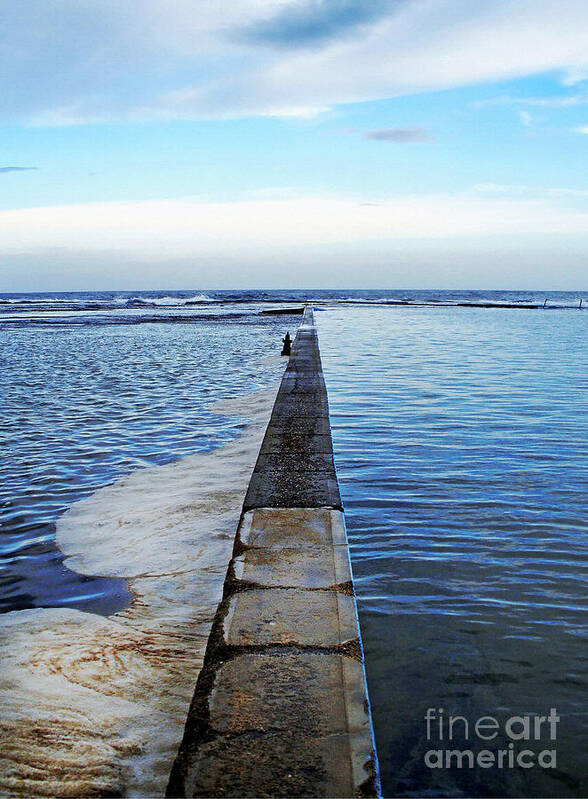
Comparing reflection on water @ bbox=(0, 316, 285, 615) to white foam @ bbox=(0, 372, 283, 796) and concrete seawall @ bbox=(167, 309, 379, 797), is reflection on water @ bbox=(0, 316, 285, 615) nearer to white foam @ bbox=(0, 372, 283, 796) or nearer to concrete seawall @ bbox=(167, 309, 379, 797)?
white foam @ bbox=(0, 372, 283, 796)

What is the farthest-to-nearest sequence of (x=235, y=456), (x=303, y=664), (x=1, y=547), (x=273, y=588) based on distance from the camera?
(x=235, y=456)
(x=1, y=547)
(x=273, y=588)
(x=303, y=664)

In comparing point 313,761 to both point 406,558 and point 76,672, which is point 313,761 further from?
point 406,558

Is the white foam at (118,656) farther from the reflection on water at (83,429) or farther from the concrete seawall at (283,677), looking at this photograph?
the concrete seawall at (283,677)

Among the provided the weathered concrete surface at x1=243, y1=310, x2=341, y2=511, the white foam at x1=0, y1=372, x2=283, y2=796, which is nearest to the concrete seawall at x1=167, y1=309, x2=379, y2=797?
the weathered concrete surface at x1=243, y1=310, x2=341, y2=511

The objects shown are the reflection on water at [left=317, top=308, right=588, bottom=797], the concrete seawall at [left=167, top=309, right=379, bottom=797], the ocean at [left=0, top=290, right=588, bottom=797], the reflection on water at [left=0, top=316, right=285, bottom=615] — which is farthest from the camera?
the reflection on water at [left=0, top=316, right=285, bottom=615]

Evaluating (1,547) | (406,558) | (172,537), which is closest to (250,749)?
(406,558)

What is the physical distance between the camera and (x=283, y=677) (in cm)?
235

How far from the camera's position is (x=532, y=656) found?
2.89 metres

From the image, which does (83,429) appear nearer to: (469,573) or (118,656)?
(118,656)

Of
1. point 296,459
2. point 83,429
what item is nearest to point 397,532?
point 296,459

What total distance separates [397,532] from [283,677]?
2117 millimetres

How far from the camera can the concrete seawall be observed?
1.87 m

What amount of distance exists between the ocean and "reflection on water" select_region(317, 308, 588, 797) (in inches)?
0.4

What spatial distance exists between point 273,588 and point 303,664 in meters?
0.66
